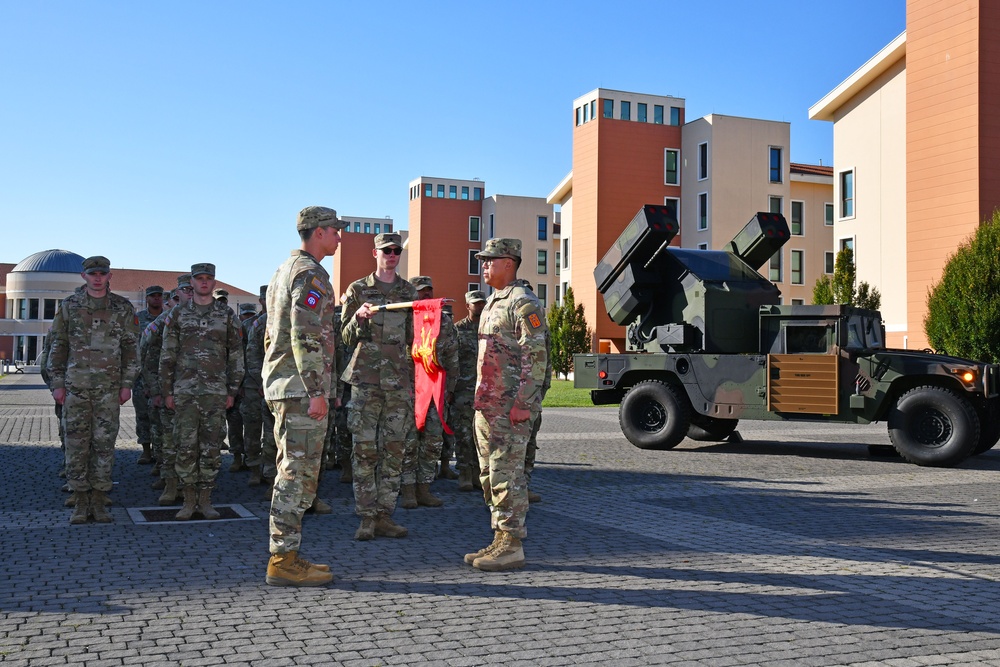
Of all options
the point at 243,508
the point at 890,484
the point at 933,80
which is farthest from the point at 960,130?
the point at 243,508

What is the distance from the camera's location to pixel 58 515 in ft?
26.3

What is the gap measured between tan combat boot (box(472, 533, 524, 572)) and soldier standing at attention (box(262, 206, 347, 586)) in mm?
939

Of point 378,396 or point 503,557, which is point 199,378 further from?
point 503,557

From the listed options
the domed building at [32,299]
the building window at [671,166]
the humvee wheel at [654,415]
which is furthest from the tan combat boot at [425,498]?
the domed building at [32,299]

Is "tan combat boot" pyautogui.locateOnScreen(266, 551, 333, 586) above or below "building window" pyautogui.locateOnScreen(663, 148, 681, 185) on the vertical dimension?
below

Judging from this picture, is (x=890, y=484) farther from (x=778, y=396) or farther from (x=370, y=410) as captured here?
(x=370, y=410)

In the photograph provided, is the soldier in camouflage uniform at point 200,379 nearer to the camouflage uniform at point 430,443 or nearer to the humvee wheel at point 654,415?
the camouflage uniform at point 430,443

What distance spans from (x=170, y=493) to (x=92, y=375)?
134 cm

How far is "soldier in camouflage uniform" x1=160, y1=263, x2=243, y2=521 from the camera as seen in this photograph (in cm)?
796

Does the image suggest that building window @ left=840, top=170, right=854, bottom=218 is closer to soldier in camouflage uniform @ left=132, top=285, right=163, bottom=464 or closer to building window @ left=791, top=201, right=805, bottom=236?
building window @ left=791, top=201, right=805, bottom=236

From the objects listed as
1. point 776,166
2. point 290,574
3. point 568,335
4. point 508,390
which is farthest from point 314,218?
point 776,166

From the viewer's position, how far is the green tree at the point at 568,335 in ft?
156

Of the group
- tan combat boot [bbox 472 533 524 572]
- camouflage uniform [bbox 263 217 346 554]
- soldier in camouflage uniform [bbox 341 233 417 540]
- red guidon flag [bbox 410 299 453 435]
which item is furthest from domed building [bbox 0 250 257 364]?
tan combat boot [bbox 472 533 524 572]

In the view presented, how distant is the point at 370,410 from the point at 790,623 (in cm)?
321
